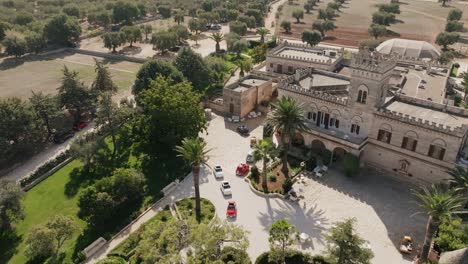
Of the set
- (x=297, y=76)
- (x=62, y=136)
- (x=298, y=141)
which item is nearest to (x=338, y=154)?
(x=298, y=141)

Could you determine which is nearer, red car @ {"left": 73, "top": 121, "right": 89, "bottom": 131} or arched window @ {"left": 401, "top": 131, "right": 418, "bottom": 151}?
arched window @ {"left": 401, "top": 131, "right": 418, "bottom": 151}

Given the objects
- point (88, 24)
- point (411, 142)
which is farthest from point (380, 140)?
point (88, 24)

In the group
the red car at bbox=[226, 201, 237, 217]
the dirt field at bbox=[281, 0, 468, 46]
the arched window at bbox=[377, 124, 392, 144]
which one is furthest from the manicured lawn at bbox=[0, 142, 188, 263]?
the dirt field at bbox=[281, 0, 468, 46]

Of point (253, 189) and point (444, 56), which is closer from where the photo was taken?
point (253, 189)

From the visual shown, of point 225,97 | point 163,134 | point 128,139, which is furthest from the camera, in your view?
point 225,97

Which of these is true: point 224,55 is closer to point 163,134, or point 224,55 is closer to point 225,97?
point 225,97

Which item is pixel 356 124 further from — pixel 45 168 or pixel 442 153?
pixel 45 168

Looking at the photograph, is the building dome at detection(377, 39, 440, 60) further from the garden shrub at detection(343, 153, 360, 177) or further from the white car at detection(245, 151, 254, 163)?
the white car at detection(245, 151, 254, 163)
